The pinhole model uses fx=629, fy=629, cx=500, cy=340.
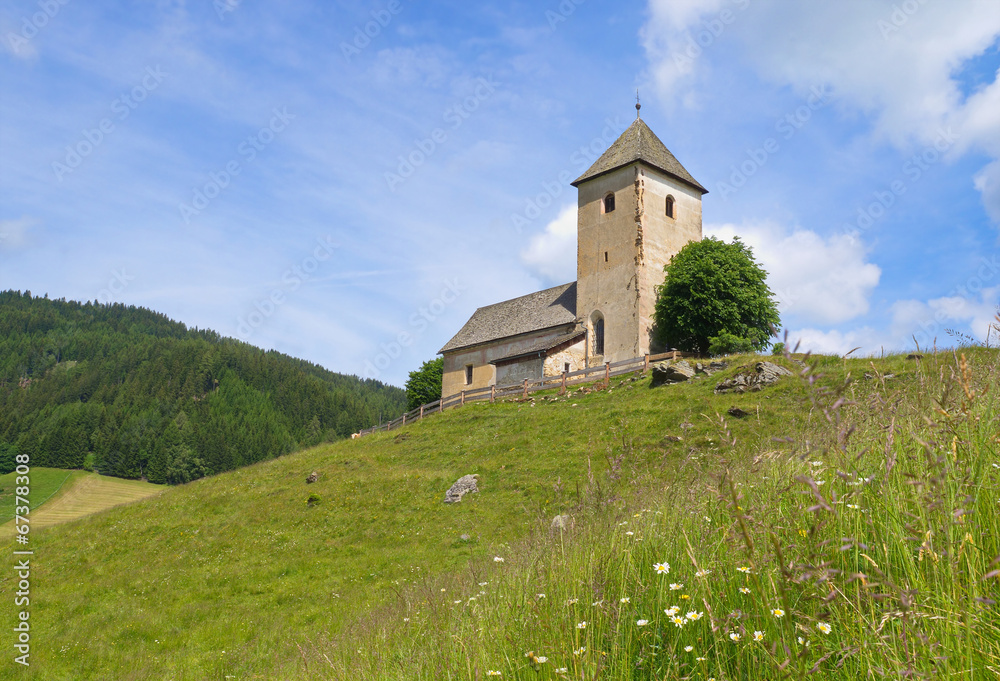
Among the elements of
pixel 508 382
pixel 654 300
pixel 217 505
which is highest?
pixel 654 300

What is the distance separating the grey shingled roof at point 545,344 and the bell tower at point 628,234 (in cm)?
86

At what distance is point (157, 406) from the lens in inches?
4904

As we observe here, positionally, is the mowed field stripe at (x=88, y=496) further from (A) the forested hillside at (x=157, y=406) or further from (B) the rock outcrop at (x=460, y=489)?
(B) the rock outcrop at (x=460, y=489)

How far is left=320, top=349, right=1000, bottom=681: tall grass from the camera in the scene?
7.90 ft

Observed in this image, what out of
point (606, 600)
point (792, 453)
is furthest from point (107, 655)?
point (792, 453)

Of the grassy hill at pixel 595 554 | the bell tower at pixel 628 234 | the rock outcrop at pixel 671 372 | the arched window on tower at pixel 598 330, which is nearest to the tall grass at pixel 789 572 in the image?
the grassy hill at pixel 595 554

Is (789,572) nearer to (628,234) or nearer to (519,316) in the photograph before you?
(628,234)

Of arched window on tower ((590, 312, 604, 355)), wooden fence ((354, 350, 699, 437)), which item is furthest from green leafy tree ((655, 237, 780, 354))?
arched window on tower ((590, 312, 604, 355))

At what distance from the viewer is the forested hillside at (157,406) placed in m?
96.8

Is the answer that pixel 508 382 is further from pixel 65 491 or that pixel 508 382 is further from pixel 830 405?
pixel 65 491

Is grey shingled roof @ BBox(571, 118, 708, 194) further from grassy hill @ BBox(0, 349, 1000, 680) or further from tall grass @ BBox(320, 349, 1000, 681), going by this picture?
tall grass @ BBox(320, 349, 1000, 681)

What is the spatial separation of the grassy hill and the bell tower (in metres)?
9.72

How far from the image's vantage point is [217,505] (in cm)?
2291

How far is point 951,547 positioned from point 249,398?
481 feet
